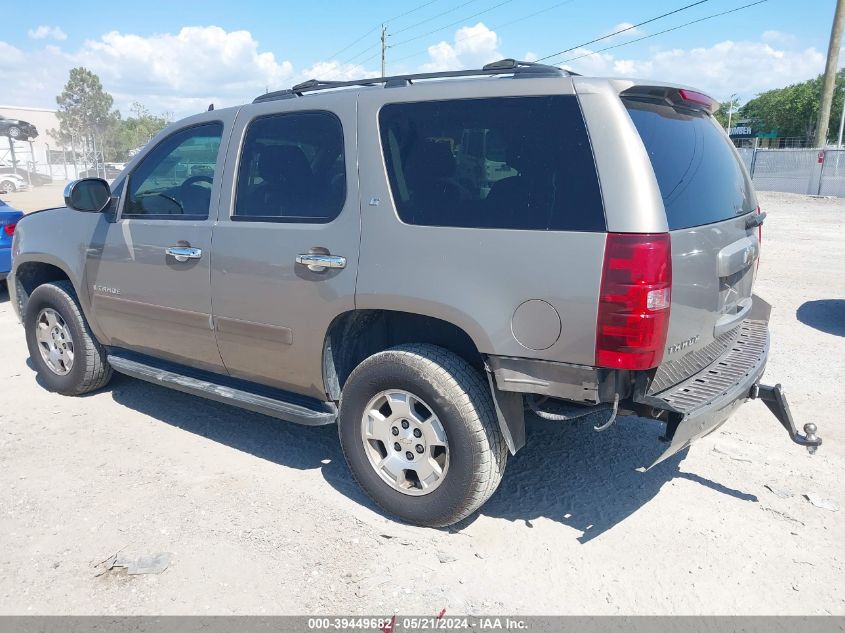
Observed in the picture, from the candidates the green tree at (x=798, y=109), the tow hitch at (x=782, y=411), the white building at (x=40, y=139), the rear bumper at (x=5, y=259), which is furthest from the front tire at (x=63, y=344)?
the green tree at (x=798, y=109)

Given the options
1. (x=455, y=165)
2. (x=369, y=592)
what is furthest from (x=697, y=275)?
(x=369, y=592)

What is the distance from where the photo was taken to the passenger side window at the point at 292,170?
3354 mm

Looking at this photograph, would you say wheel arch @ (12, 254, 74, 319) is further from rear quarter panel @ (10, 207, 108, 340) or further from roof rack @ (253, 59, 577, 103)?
roof rack @ (253, 59, 577, 103)

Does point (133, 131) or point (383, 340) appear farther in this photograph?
point (133, 131)

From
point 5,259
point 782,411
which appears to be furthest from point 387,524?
point 5,259

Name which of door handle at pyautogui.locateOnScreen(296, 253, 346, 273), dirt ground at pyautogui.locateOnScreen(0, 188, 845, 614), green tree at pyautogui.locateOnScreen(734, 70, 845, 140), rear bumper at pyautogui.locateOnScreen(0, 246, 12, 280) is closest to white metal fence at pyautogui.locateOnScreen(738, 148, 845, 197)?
dirt ground at pyautogui.locateOnScreen(0, 188, 845, 614)

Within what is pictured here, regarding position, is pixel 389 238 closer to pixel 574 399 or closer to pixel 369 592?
pixel 574 399

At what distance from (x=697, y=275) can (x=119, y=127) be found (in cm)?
8891

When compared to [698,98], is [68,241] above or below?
below

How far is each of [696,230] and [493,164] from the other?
0.91m

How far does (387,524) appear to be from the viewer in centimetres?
329

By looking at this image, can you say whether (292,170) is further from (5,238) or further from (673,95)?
(5,238)

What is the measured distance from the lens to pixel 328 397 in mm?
3518

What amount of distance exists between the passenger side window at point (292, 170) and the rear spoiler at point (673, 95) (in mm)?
1419
